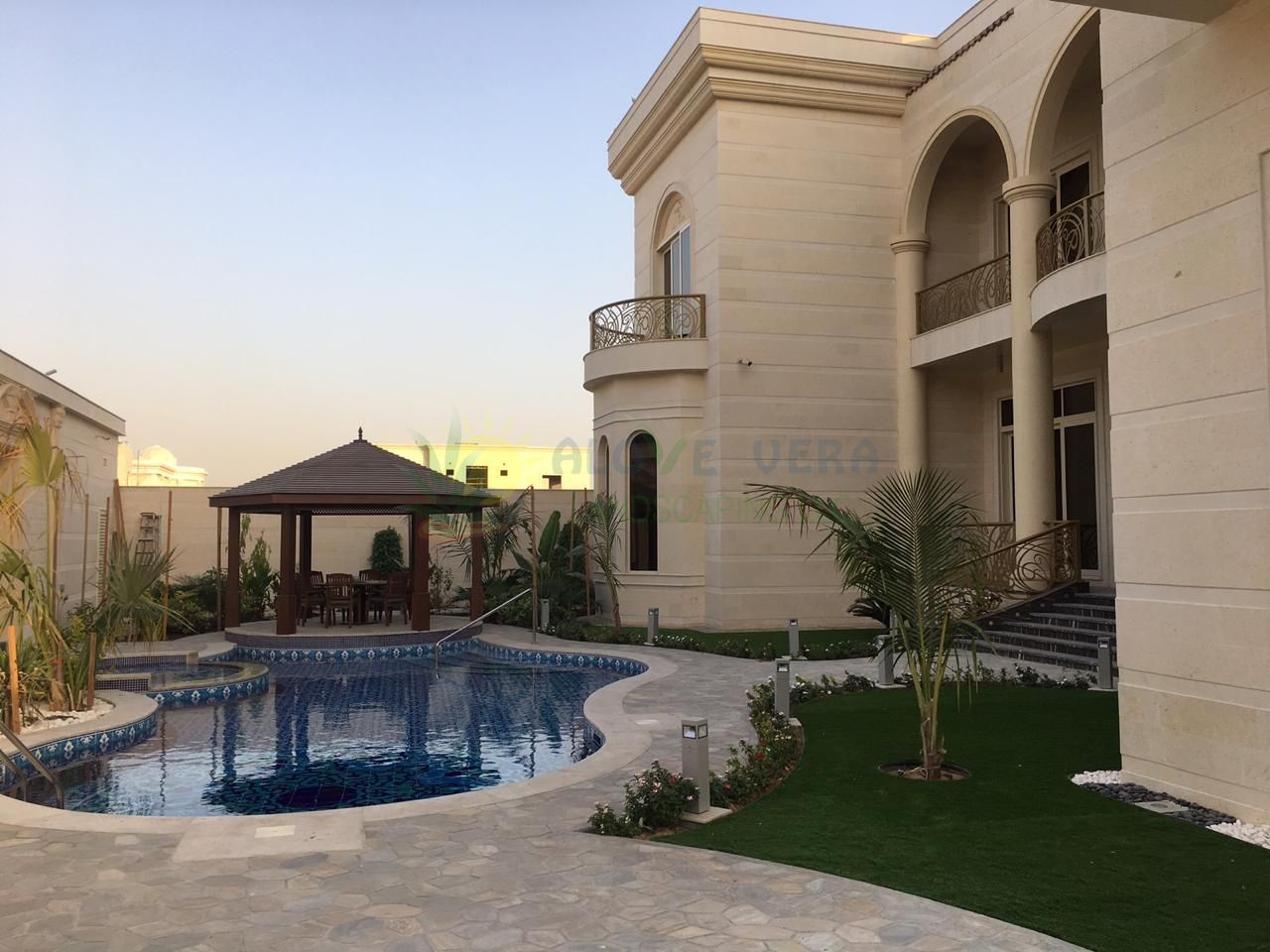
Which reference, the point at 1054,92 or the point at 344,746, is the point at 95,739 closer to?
the point at 344,746

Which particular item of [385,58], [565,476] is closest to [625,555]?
[385,58]

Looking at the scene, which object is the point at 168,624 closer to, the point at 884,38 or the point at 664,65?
the point at 664,65

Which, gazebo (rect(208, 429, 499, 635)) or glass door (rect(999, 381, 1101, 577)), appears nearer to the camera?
glass door (rect(999, 381, 1101, 577))

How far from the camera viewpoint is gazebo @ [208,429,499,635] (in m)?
15.8

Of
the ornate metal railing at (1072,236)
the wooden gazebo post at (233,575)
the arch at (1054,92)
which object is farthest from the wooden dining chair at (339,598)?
the arch at (1054,92)

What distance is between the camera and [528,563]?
62.0 ft

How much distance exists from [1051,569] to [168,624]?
14560mm

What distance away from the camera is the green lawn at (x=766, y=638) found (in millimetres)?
13477

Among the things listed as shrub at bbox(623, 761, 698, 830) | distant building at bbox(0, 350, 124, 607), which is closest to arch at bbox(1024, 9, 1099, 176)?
shrub at bbox(623, 761, 698, 830)

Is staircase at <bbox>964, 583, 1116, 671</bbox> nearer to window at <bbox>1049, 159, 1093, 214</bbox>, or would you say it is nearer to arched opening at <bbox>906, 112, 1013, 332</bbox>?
arched opening at <bbox>906, 112, 1013, 332</bbox>

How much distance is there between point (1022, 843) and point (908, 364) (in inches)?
471

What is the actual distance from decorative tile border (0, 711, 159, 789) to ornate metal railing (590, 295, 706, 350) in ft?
33.4

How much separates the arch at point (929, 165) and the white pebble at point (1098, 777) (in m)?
11.1

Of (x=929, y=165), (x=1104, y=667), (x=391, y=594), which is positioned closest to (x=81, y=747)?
(x=391, y=594)
